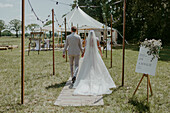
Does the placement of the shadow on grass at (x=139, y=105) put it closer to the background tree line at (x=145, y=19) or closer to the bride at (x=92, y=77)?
the bride at (x=92, y=77)

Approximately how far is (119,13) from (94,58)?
3033 centimetres

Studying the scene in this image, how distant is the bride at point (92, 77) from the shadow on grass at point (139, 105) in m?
0.80

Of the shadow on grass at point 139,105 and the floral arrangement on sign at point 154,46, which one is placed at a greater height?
the floral arrangement on sign at point 154,46

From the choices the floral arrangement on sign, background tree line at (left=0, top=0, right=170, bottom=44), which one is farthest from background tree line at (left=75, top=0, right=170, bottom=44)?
the floral arrangement on sign

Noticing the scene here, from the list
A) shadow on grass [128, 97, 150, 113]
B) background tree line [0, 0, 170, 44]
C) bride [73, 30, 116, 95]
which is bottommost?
shadow on grass [128, 97, 150, 113]

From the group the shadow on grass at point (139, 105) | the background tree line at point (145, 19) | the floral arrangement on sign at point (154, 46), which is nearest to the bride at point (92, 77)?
the shadow on grass at point (139, 105)

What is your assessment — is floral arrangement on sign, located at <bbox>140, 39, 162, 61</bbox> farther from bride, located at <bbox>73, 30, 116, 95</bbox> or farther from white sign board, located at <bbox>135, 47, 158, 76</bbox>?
bride, located at <bbox>73, 30, 116, 95</bbox>

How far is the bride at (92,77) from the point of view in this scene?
201 inches

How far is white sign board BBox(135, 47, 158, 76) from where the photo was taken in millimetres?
4328

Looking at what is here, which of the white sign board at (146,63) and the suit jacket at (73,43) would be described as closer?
the white sign board at (146,63)

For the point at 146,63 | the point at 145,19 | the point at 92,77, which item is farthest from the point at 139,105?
the point at 145,19

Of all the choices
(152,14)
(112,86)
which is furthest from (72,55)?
(152,14)

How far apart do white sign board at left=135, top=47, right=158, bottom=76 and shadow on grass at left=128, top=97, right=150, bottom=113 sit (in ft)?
2.43

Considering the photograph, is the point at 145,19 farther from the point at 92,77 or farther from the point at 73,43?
the point at 92,77
